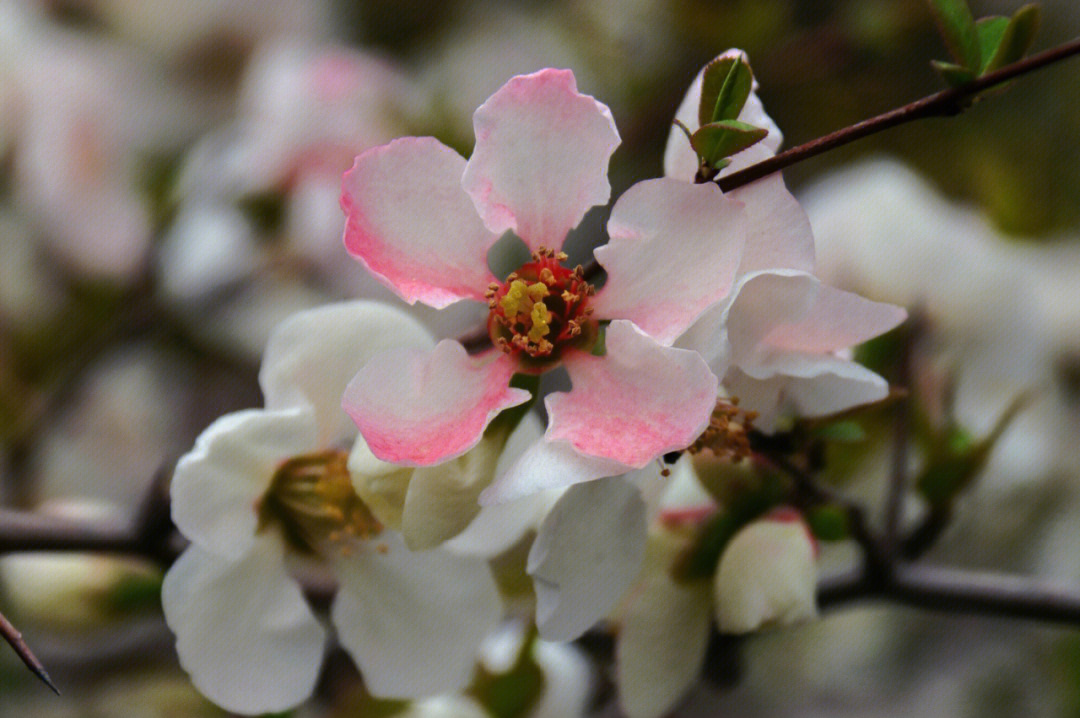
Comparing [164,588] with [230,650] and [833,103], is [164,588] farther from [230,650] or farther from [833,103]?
[833,103]

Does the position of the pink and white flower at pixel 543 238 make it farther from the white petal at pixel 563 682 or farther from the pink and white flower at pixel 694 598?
the white petal at pixel 563 682

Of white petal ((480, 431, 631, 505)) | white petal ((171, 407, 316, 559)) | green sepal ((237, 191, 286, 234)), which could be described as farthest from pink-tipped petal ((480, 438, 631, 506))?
green sepal ((237, 191, 286, 234))

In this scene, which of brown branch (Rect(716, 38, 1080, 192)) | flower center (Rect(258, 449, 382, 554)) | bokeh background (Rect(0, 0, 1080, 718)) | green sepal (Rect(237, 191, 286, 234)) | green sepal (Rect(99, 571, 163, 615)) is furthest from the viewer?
green sepal (Rect(237, 191, 286, 234))

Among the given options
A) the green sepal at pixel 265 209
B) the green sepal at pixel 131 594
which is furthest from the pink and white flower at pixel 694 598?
the green sepal at pixel 265 209

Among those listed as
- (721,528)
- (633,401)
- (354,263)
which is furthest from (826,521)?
(354,263)

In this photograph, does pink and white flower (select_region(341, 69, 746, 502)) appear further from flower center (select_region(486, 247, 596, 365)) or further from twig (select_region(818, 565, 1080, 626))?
twig (select_region(818, 565, 1080, 626))

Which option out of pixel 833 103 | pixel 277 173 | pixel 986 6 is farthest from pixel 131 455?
pixel 986 6

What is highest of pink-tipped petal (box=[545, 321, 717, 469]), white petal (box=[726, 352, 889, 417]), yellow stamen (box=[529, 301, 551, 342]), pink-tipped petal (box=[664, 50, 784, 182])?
pink-tipped petal (box=[664, 50, 784, 182])
